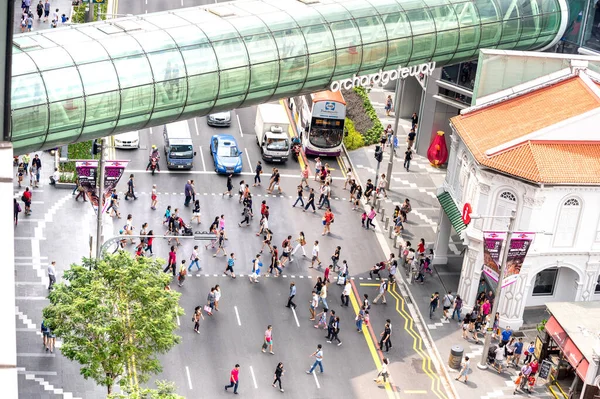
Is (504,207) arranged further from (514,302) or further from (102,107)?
(102,107)

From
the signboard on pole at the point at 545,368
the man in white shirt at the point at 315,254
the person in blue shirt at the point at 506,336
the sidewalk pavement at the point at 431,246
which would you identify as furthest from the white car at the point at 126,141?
the signboard on pole at the point at 545,368

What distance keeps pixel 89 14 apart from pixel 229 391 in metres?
52.4

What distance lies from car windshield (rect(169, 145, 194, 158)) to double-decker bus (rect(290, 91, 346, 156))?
8.53m

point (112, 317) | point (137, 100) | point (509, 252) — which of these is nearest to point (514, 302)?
point (509, 252)

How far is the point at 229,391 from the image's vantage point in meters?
53.1

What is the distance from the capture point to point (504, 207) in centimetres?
5891

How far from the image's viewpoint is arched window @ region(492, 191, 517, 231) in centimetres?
5862

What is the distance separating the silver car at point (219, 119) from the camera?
81.8 metres

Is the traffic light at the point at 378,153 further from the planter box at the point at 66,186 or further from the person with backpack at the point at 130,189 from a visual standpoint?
the planter box at the point at 66,186

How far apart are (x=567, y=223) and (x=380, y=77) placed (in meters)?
13.1

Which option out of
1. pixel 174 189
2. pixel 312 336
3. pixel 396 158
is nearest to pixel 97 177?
pixel 312 336

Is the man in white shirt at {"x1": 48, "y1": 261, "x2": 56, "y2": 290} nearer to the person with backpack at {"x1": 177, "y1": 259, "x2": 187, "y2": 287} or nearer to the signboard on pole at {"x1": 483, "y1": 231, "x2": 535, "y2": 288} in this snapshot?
the person with backpack at {"x1": 177, "y1": 259, "x2": 187, "y2": 287}

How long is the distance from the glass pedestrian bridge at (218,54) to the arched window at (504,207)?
404 inches

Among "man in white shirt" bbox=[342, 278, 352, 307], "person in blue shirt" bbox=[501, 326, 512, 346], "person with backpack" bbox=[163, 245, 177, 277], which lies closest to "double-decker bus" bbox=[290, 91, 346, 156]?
"man in white shirt" bbox=[342, 278, 352, 307]
